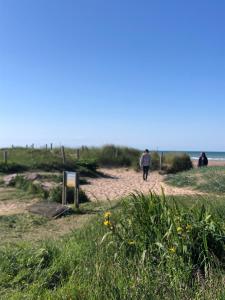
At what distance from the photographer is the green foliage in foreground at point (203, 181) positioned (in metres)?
18.3

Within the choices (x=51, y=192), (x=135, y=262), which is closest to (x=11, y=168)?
(x=51, y=192)

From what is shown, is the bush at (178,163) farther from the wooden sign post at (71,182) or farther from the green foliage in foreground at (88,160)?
the wooden sign post at (71,182)

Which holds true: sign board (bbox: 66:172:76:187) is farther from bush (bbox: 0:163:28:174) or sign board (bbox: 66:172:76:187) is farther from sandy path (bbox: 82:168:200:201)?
bush (bbox: 0:163:28:174)

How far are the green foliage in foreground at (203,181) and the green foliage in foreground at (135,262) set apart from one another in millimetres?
12270

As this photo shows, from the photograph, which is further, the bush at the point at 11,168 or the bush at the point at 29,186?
the bush at the point at 11,168

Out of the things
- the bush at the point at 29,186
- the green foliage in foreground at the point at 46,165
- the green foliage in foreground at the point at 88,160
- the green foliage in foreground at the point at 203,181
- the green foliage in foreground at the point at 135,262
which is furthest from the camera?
the green foliage in foreground at the point at 88,160

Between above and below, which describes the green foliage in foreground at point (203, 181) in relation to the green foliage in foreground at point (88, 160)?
below

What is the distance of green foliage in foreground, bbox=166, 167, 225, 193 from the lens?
18.3 metres

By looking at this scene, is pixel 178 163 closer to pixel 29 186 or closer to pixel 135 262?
pixel 29 186

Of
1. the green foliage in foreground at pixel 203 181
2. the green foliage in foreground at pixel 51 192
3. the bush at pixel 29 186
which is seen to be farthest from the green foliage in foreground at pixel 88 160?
the green foliage in foreground at pixel 51 192

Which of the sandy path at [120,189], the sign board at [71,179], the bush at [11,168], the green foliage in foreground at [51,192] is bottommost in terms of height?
the sandy path at [120,189]

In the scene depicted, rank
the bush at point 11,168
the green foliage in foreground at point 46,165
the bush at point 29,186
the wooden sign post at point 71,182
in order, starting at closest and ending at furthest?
the wooden sign post at point 71,182, the bush at point 29,186, the bush at point 11,168, the green foliage in foreground at point 46,165

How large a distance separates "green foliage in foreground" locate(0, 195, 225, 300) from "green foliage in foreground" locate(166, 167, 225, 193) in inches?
483

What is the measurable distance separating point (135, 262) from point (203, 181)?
15628mm
